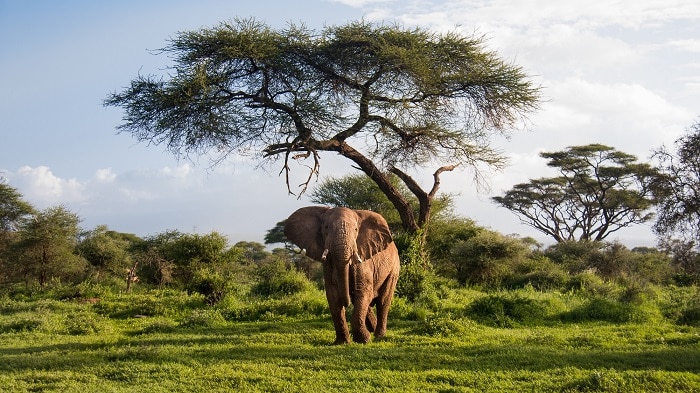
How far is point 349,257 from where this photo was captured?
9.54 metres

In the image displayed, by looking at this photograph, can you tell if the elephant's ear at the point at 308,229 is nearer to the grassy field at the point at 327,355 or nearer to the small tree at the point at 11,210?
the grassy field at the point at 327,355

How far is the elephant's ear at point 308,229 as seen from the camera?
1005 centimetres

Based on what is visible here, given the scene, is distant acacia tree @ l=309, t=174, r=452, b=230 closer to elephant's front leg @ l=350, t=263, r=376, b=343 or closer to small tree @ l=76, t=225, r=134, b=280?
small tree @ l=76, t=225, r=134, b=280

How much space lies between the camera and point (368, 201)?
26828 mm

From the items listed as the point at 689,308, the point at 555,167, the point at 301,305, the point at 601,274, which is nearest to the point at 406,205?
the point at 301,305

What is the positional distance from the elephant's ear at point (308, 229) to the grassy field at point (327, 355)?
4.92 feet

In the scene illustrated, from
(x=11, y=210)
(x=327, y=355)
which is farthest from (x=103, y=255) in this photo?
(x=327, y=355)

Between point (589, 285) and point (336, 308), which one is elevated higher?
point (589, 285)

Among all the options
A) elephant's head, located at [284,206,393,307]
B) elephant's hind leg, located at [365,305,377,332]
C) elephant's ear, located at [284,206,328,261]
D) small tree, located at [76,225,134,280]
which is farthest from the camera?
small tree, located at [76,225,134,280]

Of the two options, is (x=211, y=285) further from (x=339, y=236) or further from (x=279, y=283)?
(x=339, y=236)

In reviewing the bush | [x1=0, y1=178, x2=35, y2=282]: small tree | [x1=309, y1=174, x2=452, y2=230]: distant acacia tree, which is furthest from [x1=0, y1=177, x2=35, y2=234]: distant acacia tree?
the bush

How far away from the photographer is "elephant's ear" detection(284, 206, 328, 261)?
33.0 ft

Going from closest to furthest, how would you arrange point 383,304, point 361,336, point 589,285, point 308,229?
1. point 361,336
2. point 308,229
3. point 383,304
4. point 589,285

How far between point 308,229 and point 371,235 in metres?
1.04
